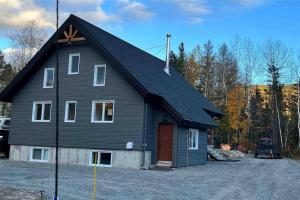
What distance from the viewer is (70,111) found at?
25.9 m

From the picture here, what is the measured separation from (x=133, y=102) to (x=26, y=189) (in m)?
10.7

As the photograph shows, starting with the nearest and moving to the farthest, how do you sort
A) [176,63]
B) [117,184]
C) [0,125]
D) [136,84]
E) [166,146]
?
[117,184]
[136,84]
[166,146]
[0,125]
[176,63]

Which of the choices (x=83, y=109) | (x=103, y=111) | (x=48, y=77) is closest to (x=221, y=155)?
(x=103, y=111)

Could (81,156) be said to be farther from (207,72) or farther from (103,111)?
(207,72)

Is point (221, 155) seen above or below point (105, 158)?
above

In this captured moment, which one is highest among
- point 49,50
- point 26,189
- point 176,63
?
point 176,63

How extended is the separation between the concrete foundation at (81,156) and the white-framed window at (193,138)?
12.3 ft

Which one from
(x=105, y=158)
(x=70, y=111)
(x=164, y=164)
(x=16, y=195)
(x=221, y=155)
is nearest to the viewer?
(x=16, y=195)

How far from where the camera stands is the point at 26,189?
13695mm

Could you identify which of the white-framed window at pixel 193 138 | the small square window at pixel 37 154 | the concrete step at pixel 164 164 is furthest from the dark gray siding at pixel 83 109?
the white-framed window at pixel 193 138

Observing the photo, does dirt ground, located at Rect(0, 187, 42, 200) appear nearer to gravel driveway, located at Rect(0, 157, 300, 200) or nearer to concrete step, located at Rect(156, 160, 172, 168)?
gravel driveway, located at Rect(0, 157, 300, 200)

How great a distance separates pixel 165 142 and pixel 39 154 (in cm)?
746

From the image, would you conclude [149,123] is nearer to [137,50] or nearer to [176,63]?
[137,50]

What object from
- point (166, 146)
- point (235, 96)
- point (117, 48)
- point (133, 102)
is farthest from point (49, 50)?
point (235, 96)
